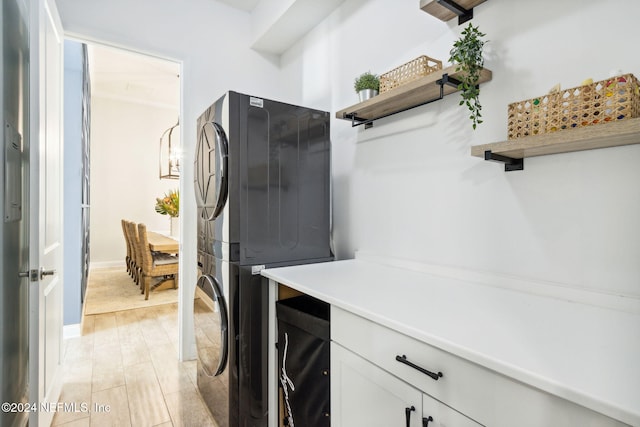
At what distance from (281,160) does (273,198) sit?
0.67 feet

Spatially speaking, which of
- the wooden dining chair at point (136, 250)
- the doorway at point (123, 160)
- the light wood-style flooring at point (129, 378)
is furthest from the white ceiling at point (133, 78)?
the light wood-style flooring at point (129, 378)

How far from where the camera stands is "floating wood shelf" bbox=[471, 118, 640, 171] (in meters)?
0.88

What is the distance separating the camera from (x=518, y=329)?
853 millimetres

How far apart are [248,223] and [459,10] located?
134cm

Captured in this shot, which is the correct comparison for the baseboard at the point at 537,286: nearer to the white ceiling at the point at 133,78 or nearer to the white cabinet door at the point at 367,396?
the white cabinet door at the point at 367,396

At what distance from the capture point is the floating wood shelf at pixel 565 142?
2.89 feet

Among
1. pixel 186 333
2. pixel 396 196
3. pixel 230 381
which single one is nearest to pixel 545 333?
pixel 396 196

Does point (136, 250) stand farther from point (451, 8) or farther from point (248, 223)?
point (451, 8)

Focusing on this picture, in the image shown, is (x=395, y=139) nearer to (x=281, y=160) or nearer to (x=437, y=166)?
(x=437, y=166)

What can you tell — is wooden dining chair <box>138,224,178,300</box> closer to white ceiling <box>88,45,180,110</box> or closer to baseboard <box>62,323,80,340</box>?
baseboard <box>62,323,80,340</box>

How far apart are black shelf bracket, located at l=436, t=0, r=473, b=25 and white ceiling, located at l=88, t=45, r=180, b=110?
3911 mm

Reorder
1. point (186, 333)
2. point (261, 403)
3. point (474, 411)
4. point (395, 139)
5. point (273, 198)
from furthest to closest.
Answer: point (186, 333) < point (395, 139) < point (273, 198) < point (261, 403) < point (474, 411)

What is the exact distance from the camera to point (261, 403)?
1.54 meters

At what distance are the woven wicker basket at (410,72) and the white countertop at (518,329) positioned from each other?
931 millimetres
